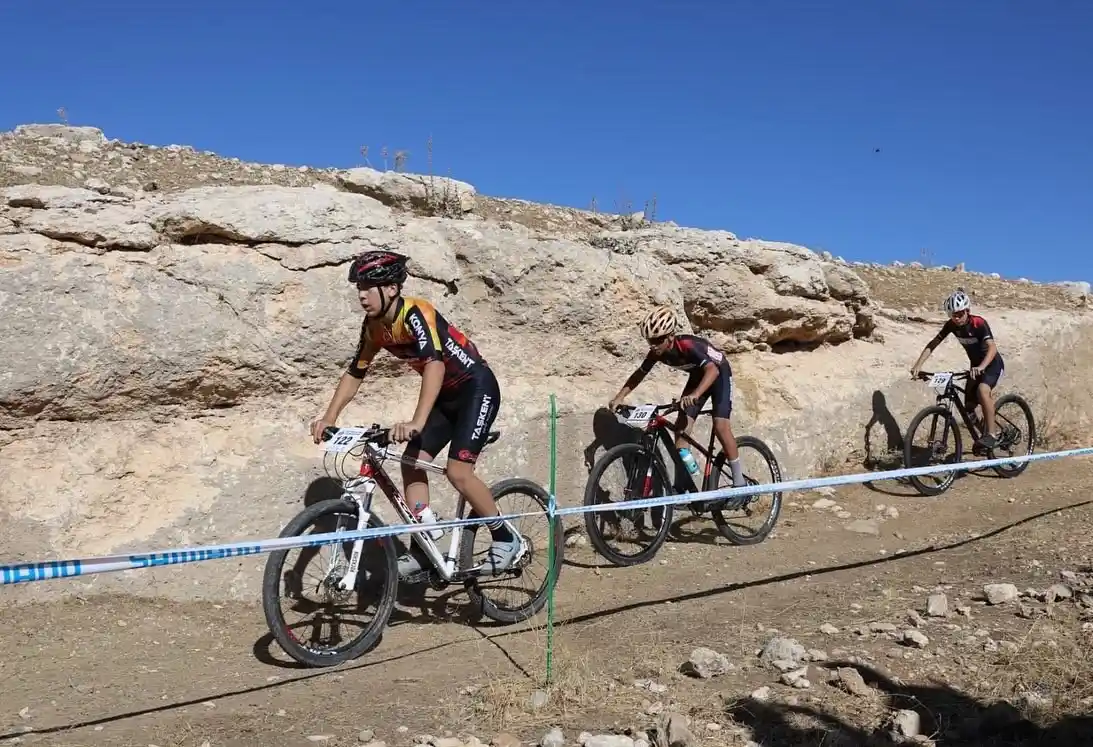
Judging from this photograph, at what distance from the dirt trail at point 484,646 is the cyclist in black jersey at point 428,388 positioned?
75 cm

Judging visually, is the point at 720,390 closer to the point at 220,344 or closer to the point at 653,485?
the point at 653,485

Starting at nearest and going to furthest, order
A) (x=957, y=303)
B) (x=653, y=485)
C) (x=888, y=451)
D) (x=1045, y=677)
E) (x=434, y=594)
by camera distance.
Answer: (x=1045, y=677) < (x=434, y=594) < (x=653, y=485) < (x=957, y=303) < (x=888, y=451)

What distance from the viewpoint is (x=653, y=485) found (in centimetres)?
715

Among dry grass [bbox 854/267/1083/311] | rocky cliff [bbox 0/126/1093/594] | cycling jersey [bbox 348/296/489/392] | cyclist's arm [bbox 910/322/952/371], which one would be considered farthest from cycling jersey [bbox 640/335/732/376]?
dry grass [bbox 854/267/1083/311]

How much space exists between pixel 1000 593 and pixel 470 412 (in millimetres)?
3332

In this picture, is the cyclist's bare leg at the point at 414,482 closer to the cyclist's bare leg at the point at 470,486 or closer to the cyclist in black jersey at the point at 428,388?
the cyclist in black jersey at the point at 428,388

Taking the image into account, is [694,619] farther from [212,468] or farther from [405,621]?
[212,468]

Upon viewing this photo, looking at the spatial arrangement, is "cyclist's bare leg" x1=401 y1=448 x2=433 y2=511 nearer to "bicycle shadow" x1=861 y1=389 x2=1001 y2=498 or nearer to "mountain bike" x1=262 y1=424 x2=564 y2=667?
"mountain bike" x1=262 y1=424 x2=564 y2=667

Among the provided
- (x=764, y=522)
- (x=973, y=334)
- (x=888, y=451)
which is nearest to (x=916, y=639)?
(x=764, y=522)

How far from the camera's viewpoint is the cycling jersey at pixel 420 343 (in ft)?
16.7

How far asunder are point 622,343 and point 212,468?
3596mm

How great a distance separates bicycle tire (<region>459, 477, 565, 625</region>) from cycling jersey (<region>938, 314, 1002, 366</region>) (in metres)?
5.50

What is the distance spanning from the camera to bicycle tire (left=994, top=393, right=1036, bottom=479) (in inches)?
379

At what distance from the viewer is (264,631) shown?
541 cm
